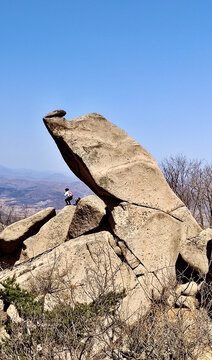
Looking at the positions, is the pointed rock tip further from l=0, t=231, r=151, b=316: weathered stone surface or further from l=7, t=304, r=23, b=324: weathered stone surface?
l=7, t=304, r=23, b=324: weathered stone surface

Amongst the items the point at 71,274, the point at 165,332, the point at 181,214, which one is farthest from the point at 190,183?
the point at 165,332

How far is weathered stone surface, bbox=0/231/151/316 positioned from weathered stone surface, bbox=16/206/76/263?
2.46 meters

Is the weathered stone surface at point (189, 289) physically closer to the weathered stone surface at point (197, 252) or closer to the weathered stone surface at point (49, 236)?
the weathered stone surface at point (197, 252)

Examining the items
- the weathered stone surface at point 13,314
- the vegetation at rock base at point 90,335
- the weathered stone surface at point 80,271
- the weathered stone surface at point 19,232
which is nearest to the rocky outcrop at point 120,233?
the weathered stone surface at point 80,271

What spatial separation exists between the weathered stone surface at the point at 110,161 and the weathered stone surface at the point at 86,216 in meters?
1.03

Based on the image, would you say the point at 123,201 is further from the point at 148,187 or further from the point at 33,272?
the point at 33,272

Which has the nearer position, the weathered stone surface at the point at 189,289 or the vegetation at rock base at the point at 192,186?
the weathered stone surface at the point at 189,289

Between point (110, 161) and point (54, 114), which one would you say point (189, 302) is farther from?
point (54, 114)

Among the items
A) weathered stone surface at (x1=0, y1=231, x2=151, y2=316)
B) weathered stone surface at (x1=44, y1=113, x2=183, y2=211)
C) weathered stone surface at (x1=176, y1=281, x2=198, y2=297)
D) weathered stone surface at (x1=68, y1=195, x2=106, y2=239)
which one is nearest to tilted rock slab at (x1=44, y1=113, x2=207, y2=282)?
weathered stone surface at (x1=44, y1=113, x2=183, y2=211)

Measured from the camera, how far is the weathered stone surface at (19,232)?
40.5ft

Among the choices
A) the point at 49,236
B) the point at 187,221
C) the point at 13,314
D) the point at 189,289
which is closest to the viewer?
the point at 13,314

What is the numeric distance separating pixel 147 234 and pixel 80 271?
186cm

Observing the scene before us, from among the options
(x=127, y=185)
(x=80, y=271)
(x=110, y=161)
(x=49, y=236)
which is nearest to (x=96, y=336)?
(x=80, y=271)

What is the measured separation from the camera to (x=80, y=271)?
884 centimetres
